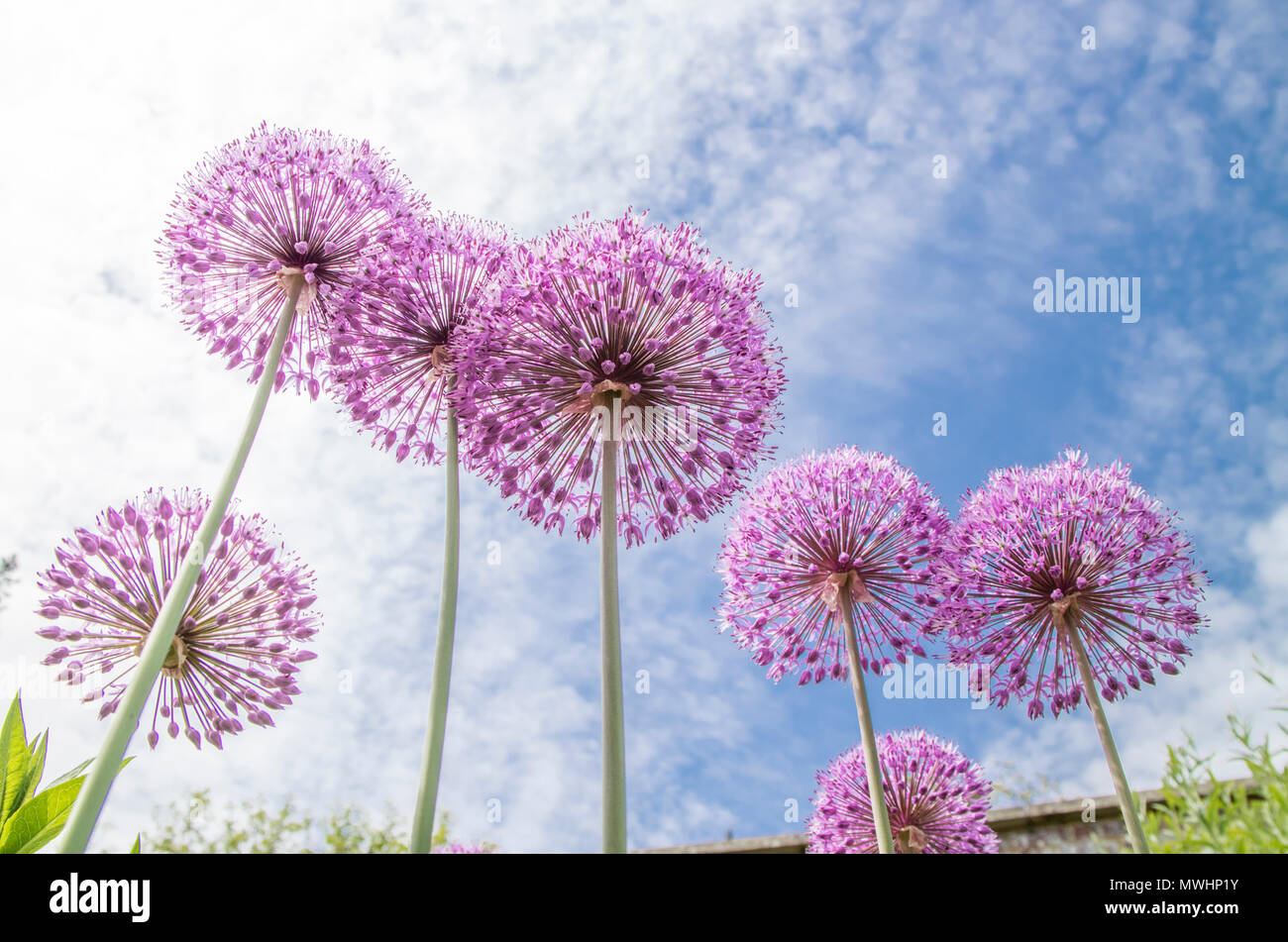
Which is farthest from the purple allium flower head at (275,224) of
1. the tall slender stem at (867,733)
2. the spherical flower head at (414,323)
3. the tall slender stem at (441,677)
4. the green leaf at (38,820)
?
the tall slender stem at (867,733)

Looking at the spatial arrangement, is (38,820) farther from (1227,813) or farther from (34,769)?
(1227,813)

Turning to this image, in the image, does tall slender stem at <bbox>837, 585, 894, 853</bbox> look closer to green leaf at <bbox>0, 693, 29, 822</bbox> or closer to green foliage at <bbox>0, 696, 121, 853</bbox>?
green foliage at <bbox>0, 696, 121, 853</bbox>

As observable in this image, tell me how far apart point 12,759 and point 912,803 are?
21.5ft

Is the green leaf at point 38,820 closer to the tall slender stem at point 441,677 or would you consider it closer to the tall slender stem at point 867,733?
the tall slender stem at point 441,677

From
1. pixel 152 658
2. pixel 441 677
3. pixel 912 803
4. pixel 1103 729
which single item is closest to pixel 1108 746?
pixel 1103 729

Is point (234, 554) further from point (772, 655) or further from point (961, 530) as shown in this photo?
point (961, 530)

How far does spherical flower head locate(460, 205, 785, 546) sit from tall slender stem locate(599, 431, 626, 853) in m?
0.85

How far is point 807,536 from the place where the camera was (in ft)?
21.7

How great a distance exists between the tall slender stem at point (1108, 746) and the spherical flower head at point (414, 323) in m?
4.76

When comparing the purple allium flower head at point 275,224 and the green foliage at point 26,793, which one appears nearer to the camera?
the green foliage at point 26,793

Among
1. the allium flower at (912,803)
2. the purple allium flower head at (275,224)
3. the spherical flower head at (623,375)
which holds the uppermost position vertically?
the purple allium flower head at (275,224)

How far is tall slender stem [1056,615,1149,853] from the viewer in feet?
17.3

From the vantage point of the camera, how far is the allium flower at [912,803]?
730 centimetres

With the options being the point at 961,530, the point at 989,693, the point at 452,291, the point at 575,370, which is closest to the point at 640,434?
the point at 575,370
